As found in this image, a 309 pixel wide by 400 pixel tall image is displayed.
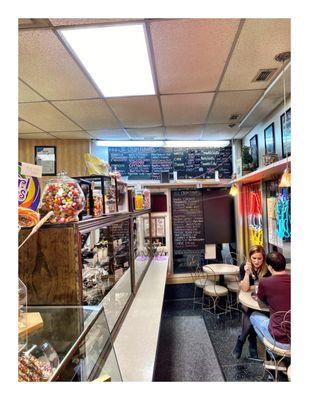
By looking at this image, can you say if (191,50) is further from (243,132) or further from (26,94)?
(243,132)

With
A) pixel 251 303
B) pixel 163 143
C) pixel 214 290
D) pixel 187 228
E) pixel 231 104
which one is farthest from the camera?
pixel 187 228

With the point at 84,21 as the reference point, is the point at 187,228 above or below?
below

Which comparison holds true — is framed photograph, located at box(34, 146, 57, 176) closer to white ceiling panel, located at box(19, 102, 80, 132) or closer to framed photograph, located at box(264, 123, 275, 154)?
white ceiling panel, located at box(19, 102, 80, 132)

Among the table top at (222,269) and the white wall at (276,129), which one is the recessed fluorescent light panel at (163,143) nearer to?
the white wall at (276,129)

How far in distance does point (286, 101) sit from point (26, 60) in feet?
9.21

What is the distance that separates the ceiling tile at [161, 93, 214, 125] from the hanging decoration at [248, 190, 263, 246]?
161cm

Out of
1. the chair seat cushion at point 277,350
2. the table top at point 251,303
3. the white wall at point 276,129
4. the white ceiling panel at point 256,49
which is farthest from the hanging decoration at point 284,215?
the white ceiling panel at point 256,49

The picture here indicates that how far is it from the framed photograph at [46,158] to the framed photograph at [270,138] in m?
3.68

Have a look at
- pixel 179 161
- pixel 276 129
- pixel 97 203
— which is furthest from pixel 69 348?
pixel 179 161

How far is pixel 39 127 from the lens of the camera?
13.0ft

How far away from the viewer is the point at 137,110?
11.2 ft

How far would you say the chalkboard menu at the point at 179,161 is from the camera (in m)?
5.34

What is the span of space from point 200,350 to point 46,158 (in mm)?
4064
